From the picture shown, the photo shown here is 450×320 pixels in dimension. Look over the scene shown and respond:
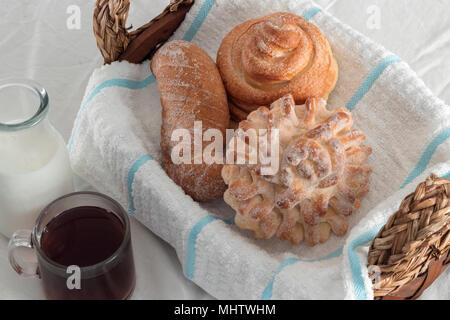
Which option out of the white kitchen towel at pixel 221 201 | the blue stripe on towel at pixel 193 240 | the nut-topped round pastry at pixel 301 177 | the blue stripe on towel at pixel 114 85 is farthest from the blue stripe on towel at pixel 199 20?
the blue stripe on towel at pixel 193 240

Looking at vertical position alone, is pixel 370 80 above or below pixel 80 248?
above

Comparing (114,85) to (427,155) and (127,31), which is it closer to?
(127,31)

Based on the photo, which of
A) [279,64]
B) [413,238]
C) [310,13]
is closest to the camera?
[413,238]

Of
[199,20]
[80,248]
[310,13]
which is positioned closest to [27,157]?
[80,248]

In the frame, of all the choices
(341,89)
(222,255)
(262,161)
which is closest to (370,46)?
(341,89)

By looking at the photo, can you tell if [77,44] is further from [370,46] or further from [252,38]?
[370,46]

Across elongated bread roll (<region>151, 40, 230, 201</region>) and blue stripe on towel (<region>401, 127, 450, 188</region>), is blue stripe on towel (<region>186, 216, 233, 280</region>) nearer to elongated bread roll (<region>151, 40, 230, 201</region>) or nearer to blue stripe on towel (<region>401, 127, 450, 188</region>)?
elongated bread roll (<region>151, 40, 230, 201</region>)
